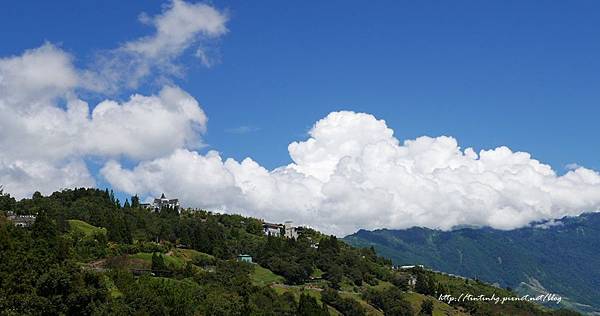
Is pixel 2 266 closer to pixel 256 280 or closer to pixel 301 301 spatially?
pixel 301 301

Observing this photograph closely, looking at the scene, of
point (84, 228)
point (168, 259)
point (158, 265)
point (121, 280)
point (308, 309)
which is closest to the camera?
point (121, 280)

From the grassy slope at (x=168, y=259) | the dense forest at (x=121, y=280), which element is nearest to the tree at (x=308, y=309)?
the dense forest at (x=121, y=280)

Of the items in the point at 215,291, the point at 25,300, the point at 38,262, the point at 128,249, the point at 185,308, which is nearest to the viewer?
the point at 25,300

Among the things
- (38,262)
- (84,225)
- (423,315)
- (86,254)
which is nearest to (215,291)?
(86,254)

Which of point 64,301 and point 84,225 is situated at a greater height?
point 84,225

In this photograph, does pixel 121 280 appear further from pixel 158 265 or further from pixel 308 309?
pixel 308 309

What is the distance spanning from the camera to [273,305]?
152500 mm

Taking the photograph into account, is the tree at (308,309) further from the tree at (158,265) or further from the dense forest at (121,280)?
the tree at (158,265)

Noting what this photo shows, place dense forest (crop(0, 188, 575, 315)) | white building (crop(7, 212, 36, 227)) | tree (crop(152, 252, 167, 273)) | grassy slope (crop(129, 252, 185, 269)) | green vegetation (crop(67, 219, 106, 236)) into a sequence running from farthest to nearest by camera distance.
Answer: green vegetation (crop(67, 219, 106, 236))
white building (crop(7, 212, 36, 227))
grassy slope (crop(129, 252, 185, 269))
tree (crop(152, 252, 167, 273))
dense forest (crop(0, 188, 575, 315))

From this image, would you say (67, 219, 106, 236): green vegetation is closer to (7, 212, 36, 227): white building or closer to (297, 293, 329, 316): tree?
(7, 212, 36, 227): white building

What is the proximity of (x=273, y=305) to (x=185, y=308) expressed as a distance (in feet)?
126

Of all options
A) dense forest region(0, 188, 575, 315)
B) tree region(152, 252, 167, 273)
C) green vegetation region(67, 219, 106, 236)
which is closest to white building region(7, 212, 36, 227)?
dense forest region(0, 188, 575, 315)

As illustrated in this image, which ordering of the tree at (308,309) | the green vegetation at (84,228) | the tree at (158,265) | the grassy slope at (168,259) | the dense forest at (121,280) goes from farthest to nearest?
the green vegetation at (84,228)
the grassy slope at (168,259)
the tree at (158,265)
the tree at (308,309)
the dense forest at (121,280)

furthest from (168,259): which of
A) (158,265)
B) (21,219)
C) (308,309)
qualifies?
(21,219)
